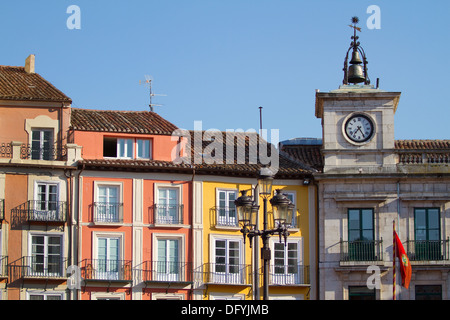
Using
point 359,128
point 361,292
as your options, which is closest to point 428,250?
point 361,292

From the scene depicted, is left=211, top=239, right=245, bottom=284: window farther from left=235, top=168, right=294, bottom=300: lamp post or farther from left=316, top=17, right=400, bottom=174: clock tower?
left=235, top=168, right=294, bottom=300: lamp post

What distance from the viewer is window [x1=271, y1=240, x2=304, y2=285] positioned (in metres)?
49.2

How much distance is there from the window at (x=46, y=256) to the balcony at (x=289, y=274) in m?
8.88

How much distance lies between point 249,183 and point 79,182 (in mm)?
7264

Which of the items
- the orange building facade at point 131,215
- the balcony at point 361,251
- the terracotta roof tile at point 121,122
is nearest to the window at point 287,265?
the balcony at point 361,251

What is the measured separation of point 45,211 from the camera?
47938 mm

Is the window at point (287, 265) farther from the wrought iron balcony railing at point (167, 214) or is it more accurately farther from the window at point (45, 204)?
the window at point (45, 204)

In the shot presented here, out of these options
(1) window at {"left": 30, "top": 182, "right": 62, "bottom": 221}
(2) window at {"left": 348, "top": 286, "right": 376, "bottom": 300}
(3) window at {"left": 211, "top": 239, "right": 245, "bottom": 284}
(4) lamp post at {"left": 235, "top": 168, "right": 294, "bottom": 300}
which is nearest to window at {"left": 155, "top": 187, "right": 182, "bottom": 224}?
(3) window at {"left": 211, "top": 239, "right": 245, "bottom": 284}

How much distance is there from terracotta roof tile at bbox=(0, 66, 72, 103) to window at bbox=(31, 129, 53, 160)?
1.41m

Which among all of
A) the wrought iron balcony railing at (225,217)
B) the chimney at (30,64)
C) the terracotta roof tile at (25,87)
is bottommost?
Answer: the wrought iron balcony railing at (225,217)

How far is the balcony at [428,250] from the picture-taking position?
48781 millimetres

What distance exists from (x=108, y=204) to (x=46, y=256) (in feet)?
11.1

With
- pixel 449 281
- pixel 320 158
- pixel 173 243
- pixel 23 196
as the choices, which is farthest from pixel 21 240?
pixel 449 281

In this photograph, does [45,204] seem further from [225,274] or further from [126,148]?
[225,274]
